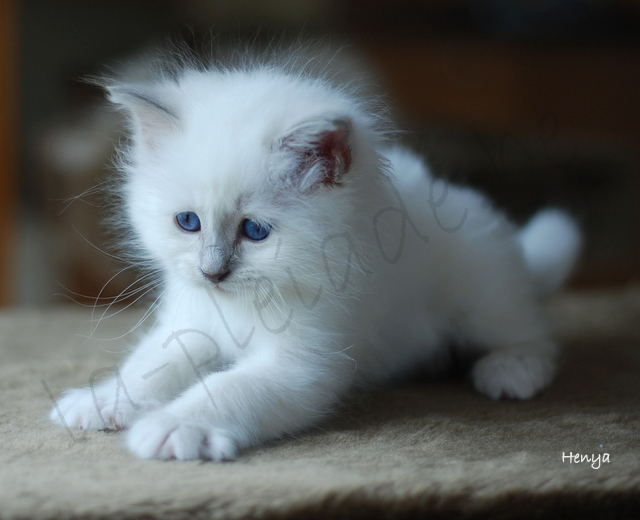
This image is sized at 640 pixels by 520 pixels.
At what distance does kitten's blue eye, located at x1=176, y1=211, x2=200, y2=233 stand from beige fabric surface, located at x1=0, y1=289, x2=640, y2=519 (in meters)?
0.42

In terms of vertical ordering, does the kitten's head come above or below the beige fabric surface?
above

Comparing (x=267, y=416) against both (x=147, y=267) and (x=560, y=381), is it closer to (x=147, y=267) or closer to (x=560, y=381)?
(x=147, y=267)

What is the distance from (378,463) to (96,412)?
1.90ft

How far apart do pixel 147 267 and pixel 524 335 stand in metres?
0.99

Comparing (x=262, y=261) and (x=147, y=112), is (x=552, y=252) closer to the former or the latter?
(x=262, y=261)

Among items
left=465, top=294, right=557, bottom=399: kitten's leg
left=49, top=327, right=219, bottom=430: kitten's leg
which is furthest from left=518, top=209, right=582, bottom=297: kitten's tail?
left=49, top=327, right=219, bottom=430: kitten's leg

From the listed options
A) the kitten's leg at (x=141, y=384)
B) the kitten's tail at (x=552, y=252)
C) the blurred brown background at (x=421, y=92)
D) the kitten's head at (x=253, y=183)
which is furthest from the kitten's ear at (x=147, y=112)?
the blurred brown background at (x=421, y=92)

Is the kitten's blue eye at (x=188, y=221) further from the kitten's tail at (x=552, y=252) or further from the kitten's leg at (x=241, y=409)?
the kitten's tail at (x=552, y=252)

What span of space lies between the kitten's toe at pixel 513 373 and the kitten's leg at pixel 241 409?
42 cm

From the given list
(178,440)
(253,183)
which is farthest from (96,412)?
(253,183)

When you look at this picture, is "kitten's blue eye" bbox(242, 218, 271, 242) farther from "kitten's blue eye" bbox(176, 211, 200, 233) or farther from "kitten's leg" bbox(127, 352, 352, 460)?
"kitten's leg" bbox(127, 352, 352, 460)

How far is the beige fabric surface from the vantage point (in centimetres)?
Result: 100

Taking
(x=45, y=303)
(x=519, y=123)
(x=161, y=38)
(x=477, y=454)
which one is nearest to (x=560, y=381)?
(x=477, y=454)

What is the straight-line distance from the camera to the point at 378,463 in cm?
118
